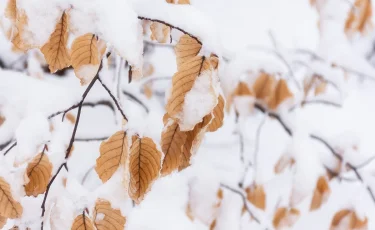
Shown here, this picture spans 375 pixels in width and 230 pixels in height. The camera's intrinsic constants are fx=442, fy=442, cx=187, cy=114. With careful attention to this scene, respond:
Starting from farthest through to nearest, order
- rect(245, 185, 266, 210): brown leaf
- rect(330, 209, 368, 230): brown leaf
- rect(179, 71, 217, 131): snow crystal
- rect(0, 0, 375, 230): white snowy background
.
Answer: rect(245, 185, 266, 210): brown leaf
rect(330, 209, 368, 230): brown leaf
rect(0, 0, 375, 230): white snowy background
rect(179, 71, 217, 131): snow crystal

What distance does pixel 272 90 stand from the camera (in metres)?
1.29

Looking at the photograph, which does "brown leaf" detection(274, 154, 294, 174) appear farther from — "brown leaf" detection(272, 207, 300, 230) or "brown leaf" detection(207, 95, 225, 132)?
"brown leaf" detection(207, 95, 225, 132)

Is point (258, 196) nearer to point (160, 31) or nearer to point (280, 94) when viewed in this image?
point (280, 94)

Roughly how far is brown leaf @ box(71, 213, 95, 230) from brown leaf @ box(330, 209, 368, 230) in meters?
0.79

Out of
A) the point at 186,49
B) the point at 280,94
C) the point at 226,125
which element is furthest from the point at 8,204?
the point at 226,125

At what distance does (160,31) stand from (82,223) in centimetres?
23

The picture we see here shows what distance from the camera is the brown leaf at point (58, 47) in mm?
446

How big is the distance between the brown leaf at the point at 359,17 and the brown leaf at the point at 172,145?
1.09 metres

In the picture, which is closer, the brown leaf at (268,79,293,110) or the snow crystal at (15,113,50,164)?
A: the snow crystal at (15,113,50,164)

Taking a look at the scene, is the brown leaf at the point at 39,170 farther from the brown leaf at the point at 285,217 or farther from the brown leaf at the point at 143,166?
the brown leaf at the point at 285,217

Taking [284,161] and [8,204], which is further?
[284,161]

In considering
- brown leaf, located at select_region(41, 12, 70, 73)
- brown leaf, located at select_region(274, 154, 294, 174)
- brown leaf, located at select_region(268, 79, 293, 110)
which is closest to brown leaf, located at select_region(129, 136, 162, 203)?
brown leaf, located at select_region(41, 12, 70, 73)

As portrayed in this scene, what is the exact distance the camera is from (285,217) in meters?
1.16

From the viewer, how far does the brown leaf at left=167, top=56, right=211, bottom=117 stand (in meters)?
0.43
